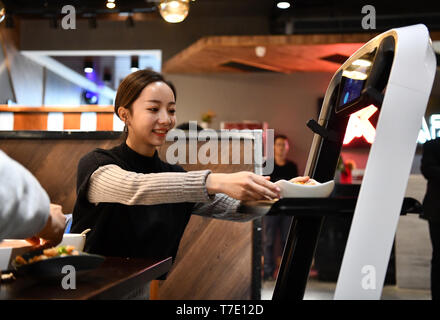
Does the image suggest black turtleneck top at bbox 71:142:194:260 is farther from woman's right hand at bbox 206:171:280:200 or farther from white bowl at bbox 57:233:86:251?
woman's right hand at bbox 206:171:280:200

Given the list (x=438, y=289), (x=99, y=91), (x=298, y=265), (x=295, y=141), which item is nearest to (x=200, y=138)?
(x=298, y=265)

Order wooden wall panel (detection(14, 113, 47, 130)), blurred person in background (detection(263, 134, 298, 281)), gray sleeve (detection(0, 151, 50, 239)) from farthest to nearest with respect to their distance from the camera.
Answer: blurred person in background (detection(263, 134, 298, 281)) → wooden wall panel (detection(14, 113, 47, 130)) → gray sleeve (detection(0, 151, 50, 239))

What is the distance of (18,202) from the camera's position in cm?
79

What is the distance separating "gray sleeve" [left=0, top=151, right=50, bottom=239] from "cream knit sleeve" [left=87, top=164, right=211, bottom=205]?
18.8 inches

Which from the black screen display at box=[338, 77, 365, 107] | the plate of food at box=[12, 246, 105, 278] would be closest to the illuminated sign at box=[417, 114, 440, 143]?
the black screen display at box=[338, 77, 365, 107]

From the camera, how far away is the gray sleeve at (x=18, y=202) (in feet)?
2.54

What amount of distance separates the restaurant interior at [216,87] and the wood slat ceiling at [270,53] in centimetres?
2

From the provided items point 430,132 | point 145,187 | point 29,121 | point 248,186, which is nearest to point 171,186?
point 145,187

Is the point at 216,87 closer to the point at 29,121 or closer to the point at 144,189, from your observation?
the point at 29,121

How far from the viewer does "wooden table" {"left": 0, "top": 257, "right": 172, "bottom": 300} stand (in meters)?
0.85

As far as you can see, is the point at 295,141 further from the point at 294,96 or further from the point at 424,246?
the point at 424,246

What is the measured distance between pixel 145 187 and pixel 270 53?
17.3ft

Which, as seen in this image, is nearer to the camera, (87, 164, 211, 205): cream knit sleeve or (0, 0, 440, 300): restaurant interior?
(87, 164, 211, 205): cream knit sleeve

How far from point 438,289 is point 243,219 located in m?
2.63
